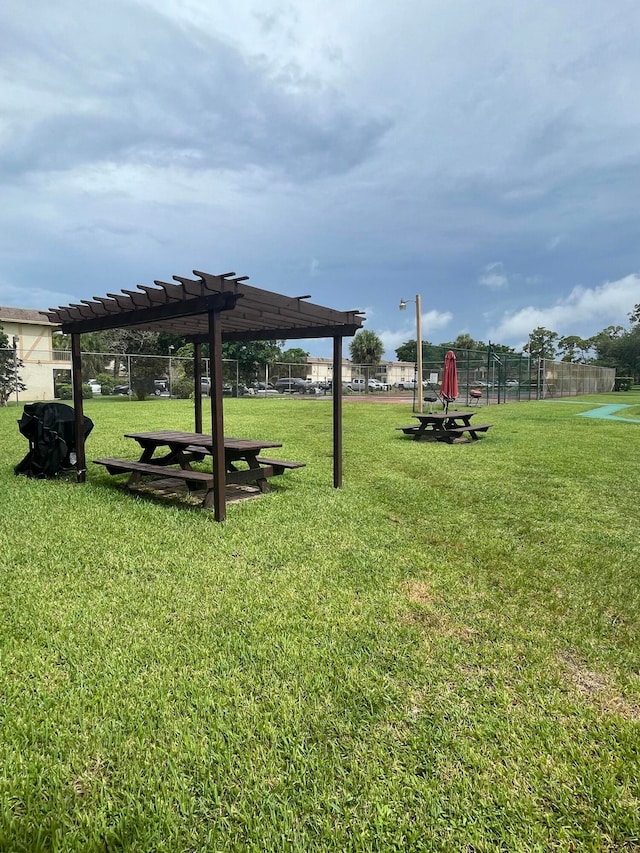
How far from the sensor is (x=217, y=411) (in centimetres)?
448

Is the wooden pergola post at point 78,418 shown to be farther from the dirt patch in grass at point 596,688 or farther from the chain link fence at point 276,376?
the chain link fence at point 276,376

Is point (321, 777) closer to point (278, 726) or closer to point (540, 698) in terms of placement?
point (278, 726)

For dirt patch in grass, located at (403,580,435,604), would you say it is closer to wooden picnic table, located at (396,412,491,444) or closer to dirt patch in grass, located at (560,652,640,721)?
dirt patch in grass, located at (560,652,640,721)

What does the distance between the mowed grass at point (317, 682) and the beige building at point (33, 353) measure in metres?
27.3

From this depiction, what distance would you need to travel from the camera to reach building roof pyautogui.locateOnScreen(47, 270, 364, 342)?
427cm

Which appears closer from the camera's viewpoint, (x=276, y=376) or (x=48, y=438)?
(x=48, y=438)

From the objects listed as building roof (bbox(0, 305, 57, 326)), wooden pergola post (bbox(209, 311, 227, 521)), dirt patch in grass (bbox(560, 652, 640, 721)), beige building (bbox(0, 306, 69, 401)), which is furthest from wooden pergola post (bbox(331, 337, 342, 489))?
building roof (bbox(0, 305, 57, 326))

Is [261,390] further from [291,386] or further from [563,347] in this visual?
[563,347]

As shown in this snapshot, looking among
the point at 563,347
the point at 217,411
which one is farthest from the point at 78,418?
the point at 563,347

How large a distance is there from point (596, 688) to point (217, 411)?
344 centimetres

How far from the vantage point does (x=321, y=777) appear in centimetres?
165

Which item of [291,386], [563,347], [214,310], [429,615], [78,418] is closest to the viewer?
[429,615]

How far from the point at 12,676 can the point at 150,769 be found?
37.2 inches

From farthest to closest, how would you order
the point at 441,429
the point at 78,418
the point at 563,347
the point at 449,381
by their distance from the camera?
the point at 563,347, the point at 449,381, the point at 441,429, the point at 78,418
